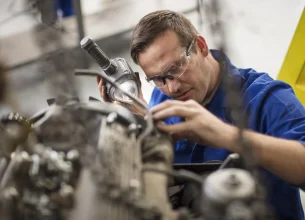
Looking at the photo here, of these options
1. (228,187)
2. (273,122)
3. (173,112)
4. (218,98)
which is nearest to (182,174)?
(228,187)

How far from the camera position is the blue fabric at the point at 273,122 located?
3.31 ft

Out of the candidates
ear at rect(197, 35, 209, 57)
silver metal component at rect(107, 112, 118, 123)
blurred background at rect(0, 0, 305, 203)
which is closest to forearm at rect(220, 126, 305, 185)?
silver metal component at rect(107, 112, 118, 123)

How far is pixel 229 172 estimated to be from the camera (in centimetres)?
57

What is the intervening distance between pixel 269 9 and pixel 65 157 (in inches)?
91.9

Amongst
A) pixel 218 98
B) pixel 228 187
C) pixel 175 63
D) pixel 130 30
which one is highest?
pixel 228 187

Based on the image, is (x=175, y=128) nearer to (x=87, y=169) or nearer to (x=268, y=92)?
(x=87, y=169)

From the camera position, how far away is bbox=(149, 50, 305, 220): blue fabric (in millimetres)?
1009

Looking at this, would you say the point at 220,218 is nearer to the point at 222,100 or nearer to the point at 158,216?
the point at 158,216

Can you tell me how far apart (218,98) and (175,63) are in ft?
0.52

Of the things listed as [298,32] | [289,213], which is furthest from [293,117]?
[298,32]

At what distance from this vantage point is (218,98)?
46.6 inches

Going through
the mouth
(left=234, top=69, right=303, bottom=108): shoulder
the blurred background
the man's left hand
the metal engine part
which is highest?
the metal engine part

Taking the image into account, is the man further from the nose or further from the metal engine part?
the metal engine part

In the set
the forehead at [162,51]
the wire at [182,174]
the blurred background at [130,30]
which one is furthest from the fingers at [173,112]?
the blurred background at [130,30]
